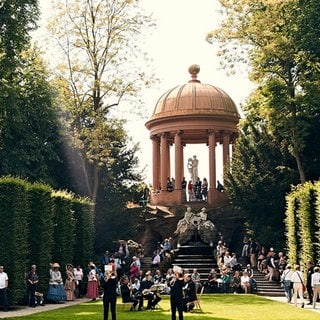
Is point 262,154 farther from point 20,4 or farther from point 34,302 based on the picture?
point 34,302

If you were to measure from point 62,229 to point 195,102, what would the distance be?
2093 centimetres

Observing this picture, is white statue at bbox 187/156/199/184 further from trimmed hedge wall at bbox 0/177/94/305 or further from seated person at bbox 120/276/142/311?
seated person at bbox 120/276/142/311

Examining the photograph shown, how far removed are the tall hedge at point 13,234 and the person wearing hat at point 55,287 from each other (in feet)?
7.18

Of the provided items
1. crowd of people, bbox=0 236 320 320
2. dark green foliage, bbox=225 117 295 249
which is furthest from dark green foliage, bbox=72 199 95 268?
dark green foliage, bbox=225 117 295 249

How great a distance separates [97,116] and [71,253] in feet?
30.2

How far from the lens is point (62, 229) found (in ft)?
100

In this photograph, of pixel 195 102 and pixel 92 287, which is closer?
pixel 92 287

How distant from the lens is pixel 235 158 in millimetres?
42375

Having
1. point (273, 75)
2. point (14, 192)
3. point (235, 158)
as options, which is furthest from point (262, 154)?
point (14, 192)

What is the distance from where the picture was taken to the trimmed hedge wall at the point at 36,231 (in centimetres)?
2478

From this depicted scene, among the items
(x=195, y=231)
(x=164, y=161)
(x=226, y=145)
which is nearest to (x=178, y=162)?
(x=164, y=161)

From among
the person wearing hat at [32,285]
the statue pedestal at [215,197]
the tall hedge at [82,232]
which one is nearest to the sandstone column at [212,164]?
the statue pedestal at [215,197]

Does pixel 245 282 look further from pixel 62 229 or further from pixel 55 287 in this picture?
pixel 55 287

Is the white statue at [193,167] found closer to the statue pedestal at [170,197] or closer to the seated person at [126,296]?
the statue pedestal at [170,197]
